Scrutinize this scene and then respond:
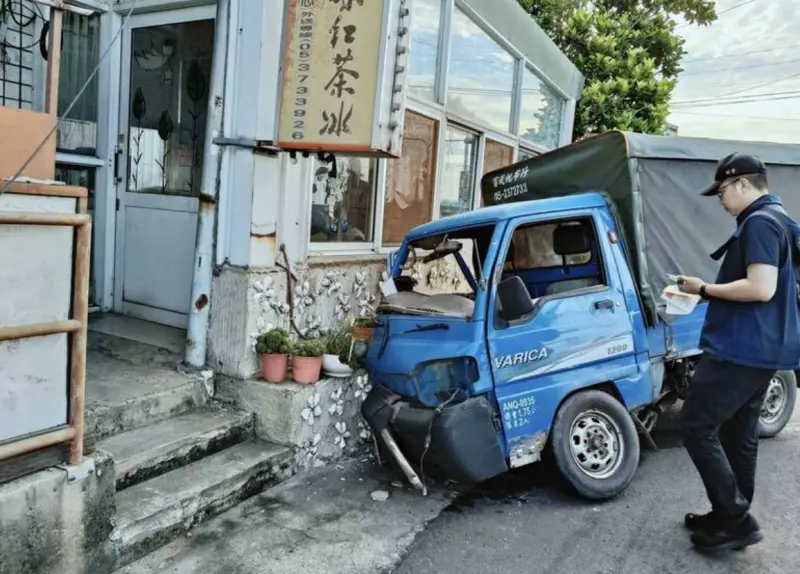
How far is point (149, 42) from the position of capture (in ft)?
17.5

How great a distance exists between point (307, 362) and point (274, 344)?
0.87 ft

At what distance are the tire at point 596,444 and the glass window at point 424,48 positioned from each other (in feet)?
12.4

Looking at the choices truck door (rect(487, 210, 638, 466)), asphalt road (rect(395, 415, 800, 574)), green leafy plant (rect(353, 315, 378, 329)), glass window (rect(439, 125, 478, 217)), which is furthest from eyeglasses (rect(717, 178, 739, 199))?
glass window (rect(439, 125, 478, 217))

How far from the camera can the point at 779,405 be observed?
526cm

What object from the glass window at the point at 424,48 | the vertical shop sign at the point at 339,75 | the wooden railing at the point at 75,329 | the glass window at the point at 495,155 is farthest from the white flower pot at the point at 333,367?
the glass window at the point at 495,155

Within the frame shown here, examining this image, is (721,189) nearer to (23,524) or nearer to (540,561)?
(540,561)

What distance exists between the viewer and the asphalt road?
328cm

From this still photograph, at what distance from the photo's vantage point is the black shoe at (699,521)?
3.39 metres

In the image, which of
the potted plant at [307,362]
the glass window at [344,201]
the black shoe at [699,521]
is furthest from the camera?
the glass window at [344,201]

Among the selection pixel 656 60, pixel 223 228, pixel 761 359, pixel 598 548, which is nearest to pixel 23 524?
pixel 223 228

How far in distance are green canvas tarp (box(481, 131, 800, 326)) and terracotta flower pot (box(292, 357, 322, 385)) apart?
93.0 inches

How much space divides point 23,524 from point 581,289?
133 inches

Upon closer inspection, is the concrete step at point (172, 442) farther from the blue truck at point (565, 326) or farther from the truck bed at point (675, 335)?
the truck bed at point (675, 335)

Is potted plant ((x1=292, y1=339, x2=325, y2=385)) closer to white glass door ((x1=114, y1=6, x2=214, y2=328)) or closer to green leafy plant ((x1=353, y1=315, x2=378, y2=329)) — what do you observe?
green leafy plant ((x1=353, y1=315, x2=378, y2=329))
